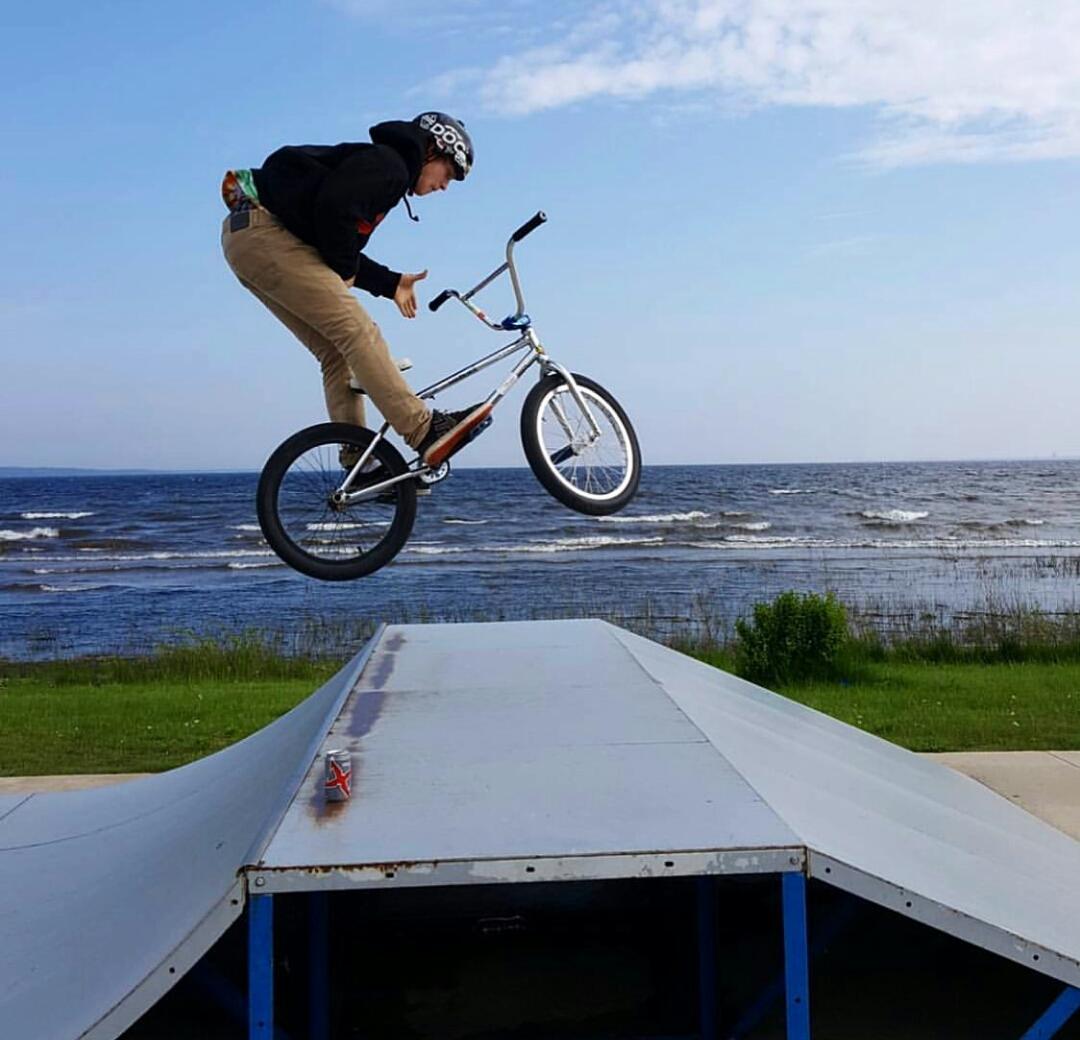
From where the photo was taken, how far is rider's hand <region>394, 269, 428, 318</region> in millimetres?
5395

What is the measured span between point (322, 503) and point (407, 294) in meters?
0.95

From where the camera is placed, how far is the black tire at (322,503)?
16.8 feet

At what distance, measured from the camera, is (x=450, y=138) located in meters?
4.94

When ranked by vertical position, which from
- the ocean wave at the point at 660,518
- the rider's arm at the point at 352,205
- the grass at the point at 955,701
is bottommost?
the grass at the point at 955,701

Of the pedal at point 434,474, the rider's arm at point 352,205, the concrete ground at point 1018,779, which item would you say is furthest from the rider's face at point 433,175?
the concrete ground at point 1018,779

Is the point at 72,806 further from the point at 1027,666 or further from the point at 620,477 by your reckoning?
the point at 1027,666

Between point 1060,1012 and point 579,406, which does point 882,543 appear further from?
point 1060,1012

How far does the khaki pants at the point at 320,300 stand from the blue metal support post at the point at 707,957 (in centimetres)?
217

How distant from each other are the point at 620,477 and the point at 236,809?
80.7 inches

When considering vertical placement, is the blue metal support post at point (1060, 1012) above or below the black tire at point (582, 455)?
below

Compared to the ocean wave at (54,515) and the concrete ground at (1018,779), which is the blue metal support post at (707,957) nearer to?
the concrete ground at (1018,779)

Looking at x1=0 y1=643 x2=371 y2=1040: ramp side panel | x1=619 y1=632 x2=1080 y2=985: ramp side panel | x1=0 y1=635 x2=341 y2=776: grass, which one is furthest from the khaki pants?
x1=0 y1=635 x2=341 y2=776: grass

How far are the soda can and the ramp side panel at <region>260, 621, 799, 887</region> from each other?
36 millimetres

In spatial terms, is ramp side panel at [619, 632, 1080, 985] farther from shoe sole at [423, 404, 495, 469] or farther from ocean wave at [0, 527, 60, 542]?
ocean wave at [0, 527, 60, 542]
